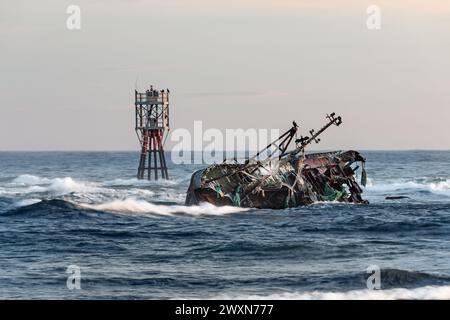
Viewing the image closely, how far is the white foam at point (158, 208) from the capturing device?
151 ft

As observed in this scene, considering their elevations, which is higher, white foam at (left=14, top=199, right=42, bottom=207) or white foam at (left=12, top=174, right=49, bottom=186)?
white foam at (left=14, top=199, right=42, bottom=207)

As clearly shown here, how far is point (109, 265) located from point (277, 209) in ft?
60.0

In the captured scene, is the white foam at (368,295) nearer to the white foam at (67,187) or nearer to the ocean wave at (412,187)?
the ocean wave at (412,187)

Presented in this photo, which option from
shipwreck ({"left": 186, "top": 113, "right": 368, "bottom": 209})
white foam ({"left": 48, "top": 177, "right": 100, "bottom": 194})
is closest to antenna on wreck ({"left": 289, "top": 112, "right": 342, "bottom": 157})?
shipwreck ({"left": 186, "top": 113, "right": 368, "bottom": 209})

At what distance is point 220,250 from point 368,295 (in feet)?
31.8

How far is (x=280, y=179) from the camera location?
47875 millimetres

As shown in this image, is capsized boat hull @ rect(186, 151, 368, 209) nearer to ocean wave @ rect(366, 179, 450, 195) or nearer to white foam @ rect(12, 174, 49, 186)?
ocean wave @ rect(366, 179, 450, 195)

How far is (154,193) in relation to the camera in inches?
2506

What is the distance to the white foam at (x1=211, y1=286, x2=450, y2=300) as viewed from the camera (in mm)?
25109

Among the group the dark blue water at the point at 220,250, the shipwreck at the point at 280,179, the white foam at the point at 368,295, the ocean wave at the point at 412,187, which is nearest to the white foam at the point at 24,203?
the dark blue water at the point at 220,250

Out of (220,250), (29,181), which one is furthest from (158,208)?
(29,181)

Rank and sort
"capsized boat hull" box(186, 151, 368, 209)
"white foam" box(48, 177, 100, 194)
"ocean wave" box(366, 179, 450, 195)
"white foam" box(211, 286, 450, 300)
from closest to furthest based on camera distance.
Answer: "white foam" box(211, 286, 450, 300) < "capsized boat hull" box(186, 151, 368, 209) < "ocean wave" box(366, 179, 450, 195) < "white foam" box(48, 177, 100, 194)

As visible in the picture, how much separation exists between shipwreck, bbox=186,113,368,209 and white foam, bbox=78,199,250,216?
0.41 m
